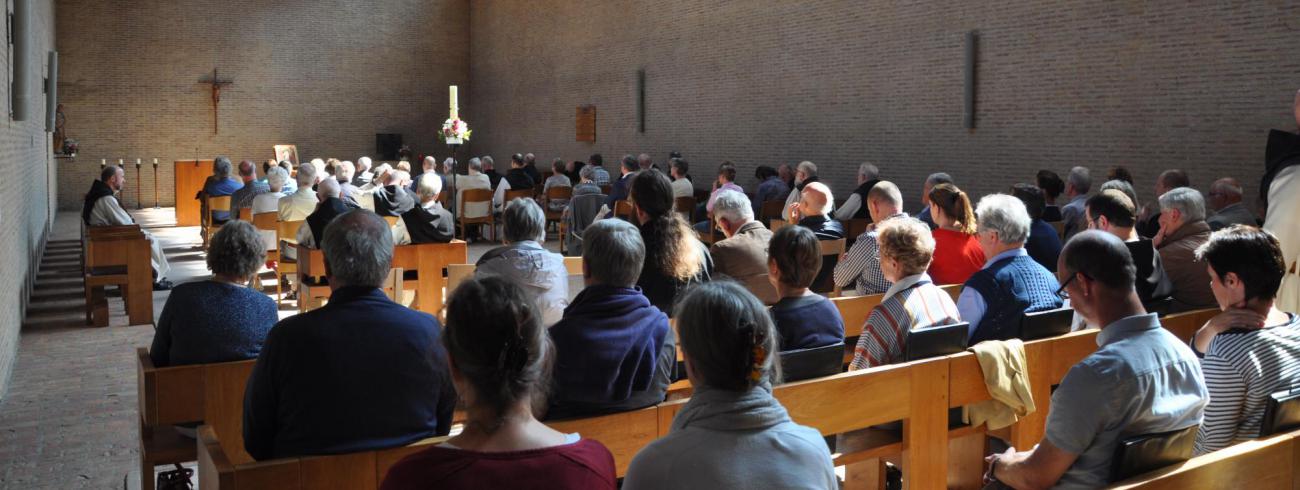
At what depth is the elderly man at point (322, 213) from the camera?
24.3 feet

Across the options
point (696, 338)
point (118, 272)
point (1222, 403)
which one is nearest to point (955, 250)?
point (1222, 403)

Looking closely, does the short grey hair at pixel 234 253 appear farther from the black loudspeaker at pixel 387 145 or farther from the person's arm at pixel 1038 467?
the black loudspeaker at pixel 387 145

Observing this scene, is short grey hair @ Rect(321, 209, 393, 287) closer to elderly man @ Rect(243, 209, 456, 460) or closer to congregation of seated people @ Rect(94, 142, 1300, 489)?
congregation of seated people @ Rect(94, 142, 1300, 489)

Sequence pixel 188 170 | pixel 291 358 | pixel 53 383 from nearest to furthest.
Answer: pixel 291 358
pixel 53 383
pixel 188 170

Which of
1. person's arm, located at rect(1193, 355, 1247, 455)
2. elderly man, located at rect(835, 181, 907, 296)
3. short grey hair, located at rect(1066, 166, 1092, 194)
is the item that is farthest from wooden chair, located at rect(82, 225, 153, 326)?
short grey hair, located at rect(1066, 166, 1092, 194)

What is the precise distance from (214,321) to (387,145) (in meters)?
18.2

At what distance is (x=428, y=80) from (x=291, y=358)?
20.0 metres

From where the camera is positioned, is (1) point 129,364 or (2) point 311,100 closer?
(1) point 129,364

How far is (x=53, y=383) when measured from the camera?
19.2 ft

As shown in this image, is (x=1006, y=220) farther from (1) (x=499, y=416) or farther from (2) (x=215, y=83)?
(2) (x=215, y=83)

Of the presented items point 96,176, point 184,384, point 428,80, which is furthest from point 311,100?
point 184,384

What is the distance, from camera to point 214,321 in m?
3.61

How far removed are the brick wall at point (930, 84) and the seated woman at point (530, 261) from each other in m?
6.36

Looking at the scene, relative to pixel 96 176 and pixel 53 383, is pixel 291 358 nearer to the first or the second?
pixel 53 383
